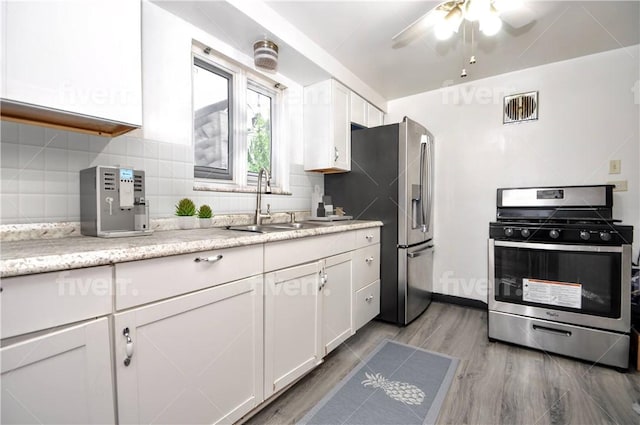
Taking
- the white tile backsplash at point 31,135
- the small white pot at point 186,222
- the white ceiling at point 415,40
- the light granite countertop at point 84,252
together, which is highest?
the white ceiling at point 415,40

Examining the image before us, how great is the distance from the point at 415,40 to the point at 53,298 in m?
2.53

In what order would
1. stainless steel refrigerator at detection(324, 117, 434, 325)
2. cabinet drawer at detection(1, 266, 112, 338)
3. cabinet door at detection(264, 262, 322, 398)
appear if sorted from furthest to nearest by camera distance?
stainless steel refrigerator at detection(324, 117, 434, 325), cabinet door at detection(264, 262, 322, 398), cabinet drawer at detection(1, 266, 112, 338)

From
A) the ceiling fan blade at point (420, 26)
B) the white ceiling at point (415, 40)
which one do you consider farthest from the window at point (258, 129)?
the ceiling fan blade at point (420, 26)

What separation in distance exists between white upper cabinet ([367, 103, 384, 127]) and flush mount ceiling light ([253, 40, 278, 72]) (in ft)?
4.73

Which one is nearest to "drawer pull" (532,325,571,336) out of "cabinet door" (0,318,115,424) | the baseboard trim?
the baseboard trim

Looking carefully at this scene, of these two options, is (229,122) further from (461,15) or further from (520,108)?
(520,108)

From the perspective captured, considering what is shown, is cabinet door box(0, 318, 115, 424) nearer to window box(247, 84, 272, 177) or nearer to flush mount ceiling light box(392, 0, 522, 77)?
window box(247, 84, 272, 177)

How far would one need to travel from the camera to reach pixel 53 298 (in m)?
0.76

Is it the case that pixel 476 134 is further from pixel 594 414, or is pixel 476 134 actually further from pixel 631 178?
pixel 594 414

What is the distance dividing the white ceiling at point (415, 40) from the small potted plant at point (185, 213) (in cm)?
110

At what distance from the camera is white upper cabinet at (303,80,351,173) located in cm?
250

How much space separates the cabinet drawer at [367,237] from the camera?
2.20 meters

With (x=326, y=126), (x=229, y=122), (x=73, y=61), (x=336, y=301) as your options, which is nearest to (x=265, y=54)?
(x=229, y=122)

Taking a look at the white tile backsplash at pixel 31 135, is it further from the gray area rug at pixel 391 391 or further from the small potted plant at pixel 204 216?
the gray area rug at pixel 391 391
